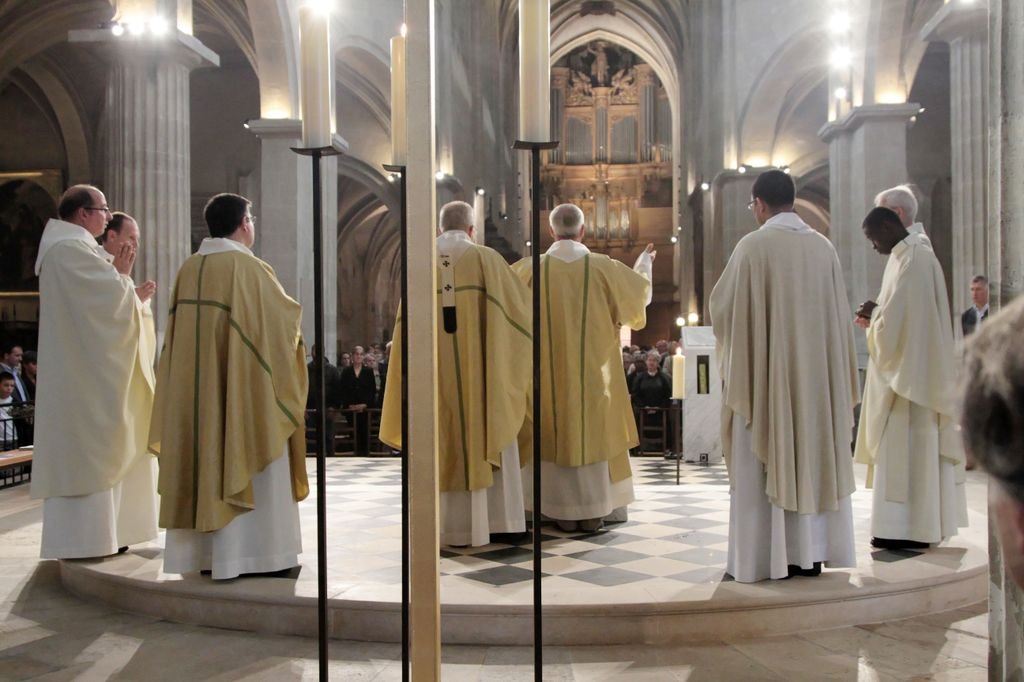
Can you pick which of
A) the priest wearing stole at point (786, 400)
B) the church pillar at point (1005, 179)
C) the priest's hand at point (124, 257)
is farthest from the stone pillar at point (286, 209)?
the church pillar at point (1005, 179)

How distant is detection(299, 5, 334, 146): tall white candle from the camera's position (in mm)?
2117

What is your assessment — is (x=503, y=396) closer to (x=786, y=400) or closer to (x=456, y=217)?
(x=456, y=217)

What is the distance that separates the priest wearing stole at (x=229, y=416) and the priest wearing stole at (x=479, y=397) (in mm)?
606

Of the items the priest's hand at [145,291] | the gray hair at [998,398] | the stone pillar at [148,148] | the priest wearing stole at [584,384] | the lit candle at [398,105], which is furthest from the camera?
the stone pillar at [148,148]

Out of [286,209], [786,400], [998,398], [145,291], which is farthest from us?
[286,209]

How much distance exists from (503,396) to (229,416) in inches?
49.8

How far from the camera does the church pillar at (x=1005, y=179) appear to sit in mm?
2186

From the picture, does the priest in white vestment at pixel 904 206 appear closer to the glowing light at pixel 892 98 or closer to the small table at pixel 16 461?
the small table at pixel 16 461

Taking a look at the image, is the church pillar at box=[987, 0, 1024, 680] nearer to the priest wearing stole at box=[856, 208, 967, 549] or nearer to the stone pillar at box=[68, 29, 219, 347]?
the priest wearing stole at box=[856, 208, 967, 549]

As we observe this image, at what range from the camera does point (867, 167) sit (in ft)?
37.1

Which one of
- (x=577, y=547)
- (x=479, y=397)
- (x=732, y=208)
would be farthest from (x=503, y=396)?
(x=732, y=208)

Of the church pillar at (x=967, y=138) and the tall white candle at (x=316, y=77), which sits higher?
the church pillar at (x=967, y=138)

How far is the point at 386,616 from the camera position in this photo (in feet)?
10.9

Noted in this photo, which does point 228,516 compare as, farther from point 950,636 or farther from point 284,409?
point 950,636
